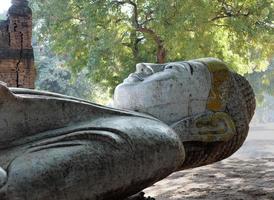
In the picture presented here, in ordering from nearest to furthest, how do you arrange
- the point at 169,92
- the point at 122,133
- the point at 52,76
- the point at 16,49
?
1. the point at 122,133
2. the point at 169,92
3. the point at 16,49
4. the point at 52,76

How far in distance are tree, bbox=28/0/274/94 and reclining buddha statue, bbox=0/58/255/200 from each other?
25.8ft

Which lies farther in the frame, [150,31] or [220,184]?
[150,31]

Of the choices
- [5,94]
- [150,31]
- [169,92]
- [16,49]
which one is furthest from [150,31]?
[5,94]

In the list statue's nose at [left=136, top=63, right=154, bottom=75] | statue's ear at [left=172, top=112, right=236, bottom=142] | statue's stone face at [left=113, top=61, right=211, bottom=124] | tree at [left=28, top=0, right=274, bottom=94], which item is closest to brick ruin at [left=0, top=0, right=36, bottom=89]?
tree at [left=28, top=0, right=274, bottom=94]

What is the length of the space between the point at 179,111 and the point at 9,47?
7016 millimetres

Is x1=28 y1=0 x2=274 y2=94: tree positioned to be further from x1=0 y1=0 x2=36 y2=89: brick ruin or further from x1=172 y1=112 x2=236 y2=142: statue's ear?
x1=172 y1=112 x2=236 y2=142: statue's ear

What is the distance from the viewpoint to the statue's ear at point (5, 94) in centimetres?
228

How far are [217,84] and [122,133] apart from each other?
3.19 feet

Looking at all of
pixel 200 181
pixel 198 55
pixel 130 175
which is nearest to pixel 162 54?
pixel 198 55

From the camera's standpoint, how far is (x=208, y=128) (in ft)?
9.94

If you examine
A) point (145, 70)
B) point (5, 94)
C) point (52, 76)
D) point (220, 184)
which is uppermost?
point (52, 76)

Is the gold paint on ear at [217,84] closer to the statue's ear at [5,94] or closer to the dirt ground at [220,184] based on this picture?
the statue's ear at [5,94]

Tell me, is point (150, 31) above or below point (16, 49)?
above

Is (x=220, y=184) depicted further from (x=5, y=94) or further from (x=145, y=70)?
(x=5, y=94)
